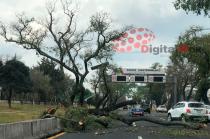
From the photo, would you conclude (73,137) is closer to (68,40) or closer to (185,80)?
(68,40)

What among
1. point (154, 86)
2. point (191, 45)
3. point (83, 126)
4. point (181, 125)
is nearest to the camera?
point (83, 126)

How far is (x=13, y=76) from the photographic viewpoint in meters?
87.7

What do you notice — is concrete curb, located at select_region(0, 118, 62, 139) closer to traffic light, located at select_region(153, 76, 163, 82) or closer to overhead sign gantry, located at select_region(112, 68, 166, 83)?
overhead sign gantry, located at select_region(112, 68, 166, 83)

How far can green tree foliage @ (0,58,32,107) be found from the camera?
86625 mm

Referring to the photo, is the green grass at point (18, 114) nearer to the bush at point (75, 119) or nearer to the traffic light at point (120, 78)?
the bush at point (75, 119)

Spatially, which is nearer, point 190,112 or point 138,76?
point 190,112

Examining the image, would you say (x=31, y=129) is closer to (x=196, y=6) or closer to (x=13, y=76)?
(x=196, y=6)

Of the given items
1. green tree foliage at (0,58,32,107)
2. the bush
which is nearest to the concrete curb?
the bush

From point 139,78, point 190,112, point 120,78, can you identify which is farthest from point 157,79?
point 190,112

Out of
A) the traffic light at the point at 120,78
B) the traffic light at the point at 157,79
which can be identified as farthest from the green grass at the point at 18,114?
the traffic light at the point at 157,79

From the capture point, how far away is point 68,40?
165 ft

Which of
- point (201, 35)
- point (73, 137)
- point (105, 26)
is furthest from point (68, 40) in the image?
point (73, 137)

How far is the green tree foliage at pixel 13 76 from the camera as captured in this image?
Result: 86.6 m

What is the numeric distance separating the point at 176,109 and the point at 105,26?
12.8 metres
